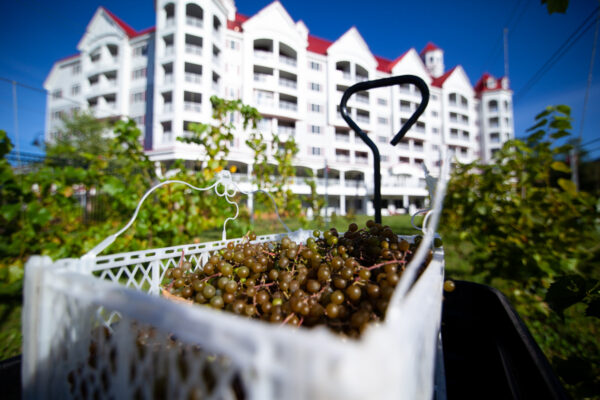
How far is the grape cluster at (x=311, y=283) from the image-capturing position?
40 cm

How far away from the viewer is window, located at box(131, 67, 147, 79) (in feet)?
56.9

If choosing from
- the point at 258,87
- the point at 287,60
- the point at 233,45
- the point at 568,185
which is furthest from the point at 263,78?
the point at 568,185

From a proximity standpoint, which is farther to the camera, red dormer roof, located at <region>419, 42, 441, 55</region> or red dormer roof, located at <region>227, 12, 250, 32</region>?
red dormer roof, located at <region>419, 42, 441, 55</region>

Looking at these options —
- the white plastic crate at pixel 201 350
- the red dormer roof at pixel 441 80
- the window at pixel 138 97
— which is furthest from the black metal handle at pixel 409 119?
the red dormer roof at pixel 441 80

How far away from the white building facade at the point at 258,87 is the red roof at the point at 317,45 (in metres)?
0.13

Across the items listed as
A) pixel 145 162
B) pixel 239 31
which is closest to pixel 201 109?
pixel 239 31

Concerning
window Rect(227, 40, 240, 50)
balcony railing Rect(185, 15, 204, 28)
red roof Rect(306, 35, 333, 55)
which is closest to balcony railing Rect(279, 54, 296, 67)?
red roof Rect(306, 35, 333, 55)

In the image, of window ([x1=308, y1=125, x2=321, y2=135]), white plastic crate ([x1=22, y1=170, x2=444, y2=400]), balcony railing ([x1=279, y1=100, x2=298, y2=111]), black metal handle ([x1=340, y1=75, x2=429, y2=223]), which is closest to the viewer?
white plastic crate ([x1=22, y1=170, x2=444, y2=400])

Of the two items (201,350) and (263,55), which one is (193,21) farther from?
(201,350)

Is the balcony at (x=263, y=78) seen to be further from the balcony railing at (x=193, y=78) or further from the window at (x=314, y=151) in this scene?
the window at (x=314, y=151)

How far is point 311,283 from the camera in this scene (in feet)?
1.53

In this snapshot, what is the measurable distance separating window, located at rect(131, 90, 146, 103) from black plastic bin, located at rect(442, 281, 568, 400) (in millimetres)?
21049

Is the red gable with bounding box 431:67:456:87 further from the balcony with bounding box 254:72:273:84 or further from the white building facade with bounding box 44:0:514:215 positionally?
the balcony with bounding box 254:72:273:84

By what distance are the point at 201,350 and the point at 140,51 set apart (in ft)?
76.1
